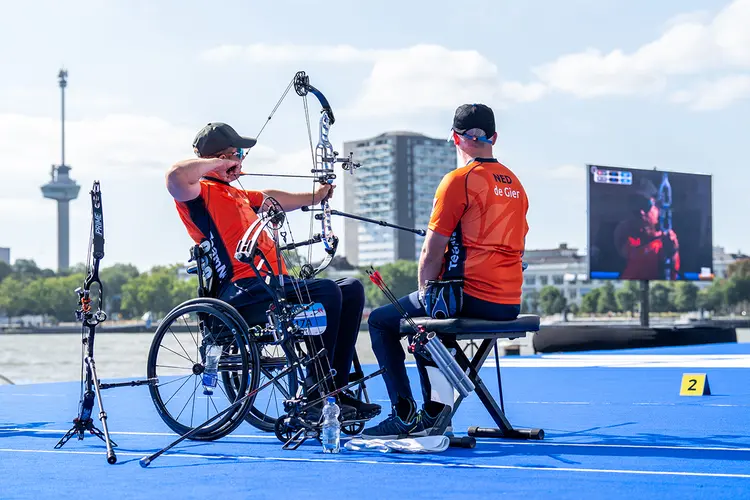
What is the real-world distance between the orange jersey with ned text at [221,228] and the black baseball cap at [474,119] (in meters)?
1.04

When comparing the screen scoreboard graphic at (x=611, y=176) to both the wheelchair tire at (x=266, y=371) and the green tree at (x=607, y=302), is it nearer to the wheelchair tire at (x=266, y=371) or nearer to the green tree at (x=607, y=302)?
the wheelchair tire at (x=266, y=371)

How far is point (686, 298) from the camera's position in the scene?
14050 cm

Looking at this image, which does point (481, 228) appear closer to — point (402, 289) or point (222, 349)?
point (222, 349)

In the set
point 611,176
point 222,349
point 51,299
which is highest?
point 611,176

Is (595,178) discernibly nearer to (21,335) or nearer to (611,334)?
(611,334)

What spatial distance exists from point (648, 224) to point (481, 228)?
18.5 meters

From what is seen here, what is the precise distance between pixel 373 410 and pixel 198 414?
1.76 m

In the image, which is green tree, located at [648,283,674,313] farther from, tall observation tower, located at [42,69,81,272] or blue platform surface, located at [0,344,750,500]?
blue platform surface, located at [0,344,750,500]

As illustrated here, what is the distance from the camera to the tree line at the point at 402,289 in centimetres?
13988

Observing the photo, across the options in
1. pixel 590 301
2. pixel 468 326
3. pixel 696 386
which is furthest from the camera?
pixel 590 301

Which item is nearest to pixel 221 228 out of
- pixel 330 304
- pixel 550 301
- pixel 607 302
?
pixel 330 304

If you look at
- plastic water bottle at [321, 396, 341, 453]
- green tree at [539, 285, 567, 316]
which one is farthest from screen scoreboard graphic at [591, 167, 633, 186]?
green tree at [539, 285, 567, 316]

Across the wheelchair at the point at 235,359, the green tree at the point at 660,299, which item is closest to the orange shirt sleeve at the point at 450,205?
the wheelchair at the point at 235,359

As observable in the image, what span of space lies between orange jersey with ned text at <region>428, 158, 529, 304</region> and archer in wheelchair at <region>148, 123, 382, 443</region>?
502 millimetres
